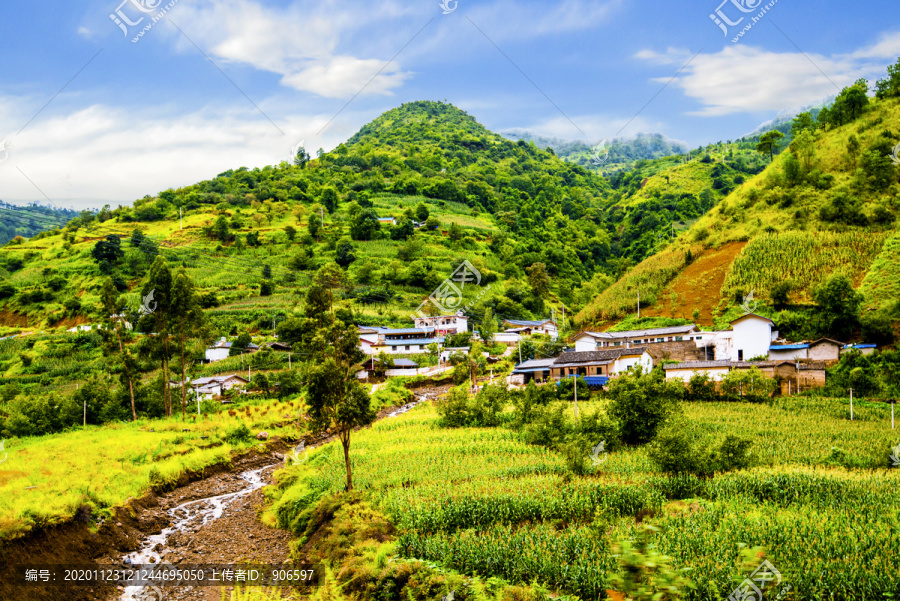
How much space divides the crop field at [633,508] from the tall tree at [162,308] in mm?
15944

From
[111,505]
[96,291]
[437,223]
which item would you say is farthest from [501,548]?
[437,223]

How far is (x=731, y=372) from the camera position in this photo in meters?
33.9

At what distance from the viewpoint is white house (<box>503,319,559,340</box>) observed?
67269 mm

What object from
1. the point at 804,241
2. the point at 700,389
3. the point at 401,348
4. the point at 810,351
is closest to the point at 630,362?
the point at 700,389

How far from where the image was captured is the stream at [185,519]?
55.6ft

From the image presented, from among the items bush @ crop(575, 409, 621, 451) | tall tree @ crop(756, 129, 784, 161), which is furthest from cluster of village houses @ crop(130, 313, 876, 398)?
tall tree @ crop(756, 129, 784, 161)

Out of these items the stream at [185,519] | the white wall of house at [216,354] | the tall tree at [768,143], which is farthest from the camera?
the tall tree at [768,143]

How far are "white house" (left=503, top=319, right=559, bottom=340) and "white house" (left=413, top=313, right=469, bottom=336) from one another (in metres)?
6.01

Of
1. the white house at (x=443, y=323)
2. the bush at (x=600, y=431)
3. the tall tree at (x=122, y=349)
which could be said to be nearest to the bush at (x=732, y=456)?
the bush at (x=600, y=431)

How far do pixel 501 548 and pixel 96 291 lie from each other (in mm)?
69049

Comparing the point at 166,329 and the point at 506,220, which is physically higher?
the point at 506,220

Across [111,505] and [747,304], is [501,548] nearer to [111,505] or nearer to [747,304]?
[111,505]

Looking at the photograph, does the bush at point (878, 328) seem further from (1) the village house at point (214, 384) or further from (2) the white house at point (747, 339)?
(1) the village house at point (214, 384)

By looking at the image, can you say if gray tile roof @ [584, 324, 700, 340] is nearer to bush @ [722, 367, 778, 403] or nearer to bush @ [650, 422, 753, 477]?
bush @ [722, 367, 778, 403]
